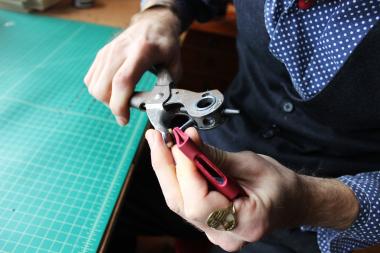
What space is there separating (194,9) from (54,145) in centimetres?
47

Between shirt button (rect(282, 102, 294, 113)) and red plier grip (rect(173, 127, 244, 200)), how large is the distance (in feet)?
1.16

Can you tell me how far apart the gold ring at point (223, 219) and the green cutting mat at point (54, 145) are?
24 centimetres

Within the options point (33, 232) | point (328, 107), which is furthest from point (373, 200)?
point (33, 232)

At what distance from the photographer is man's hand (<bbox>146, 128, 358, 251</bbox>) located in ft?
1.22

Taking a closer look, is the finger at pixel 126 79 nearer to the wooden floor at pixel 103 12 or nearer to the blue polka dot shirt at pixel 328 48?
the blue polka dot shirt at pixel 328 48

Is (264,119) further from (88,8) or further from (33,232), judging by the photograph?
(88,8)

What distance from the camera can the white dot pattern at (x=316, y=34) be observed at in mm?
507

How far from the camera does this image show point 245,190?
39 cm

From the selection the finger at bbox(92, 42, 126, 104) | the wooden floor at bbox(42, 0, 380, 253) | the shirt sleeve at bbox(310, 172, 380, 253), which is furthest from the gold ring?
the wooden floor at bbox(42, 0, 380, 253)

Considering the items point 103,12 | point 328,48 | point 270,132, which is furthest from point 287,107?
point 103,12

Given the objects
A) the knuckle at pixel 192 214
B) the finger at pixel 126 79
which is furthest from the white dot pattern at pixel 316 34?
the knuckle at pixel 192 214

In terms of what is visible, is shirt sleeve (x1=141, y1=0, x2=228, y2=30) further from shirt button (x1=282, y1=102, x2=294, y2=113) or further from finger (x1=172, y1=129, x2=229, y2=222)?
finger (x1=172, y1=129, x2=229, y2=222)

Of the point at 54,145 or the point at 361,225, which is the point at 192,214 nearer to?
the point at 361,225

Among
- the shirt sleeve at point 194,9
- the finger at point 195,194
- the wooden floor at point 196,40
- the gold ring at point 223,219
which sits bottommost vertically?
the wooden floor at point 196,40
